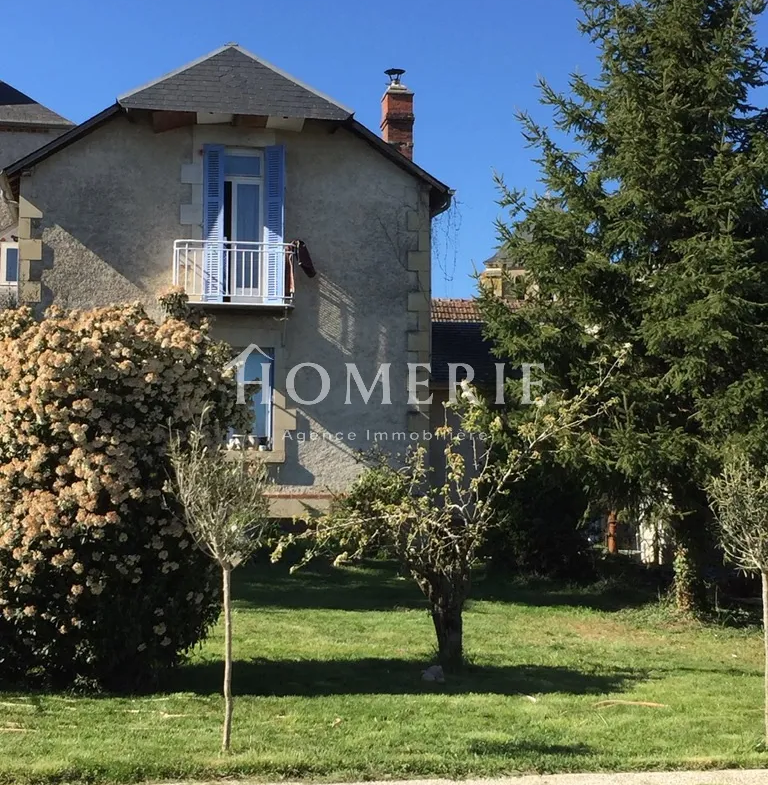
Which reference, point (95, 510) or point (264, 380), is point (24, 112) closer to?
point (264, 380)

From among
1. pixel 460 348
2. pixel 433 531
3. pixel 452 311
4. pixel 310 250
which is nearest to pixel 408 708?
pixel 433 531

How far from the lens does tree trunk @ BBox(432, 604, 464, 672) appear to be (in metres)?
8.99

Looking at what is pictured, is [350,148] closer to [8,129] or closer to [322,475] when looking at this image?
[322,475]

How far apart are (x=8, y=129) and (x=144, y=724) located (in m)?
27.8

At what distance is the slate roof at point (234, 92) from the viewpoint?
16.0m

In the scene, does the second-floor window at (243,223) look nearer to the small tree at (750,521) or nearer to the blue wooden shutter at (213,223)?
the blue wooden shutter at (213,223)

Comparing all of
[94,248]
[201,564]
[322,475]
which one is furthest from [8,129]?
[201,564]

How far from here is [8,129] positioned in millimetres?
30641

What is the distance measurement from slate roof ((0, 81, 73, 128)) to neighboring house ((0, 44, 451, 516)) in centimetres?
1513

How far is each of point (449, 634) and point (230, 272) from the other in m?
8.96

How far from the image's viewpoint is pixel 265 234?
16.5 metres

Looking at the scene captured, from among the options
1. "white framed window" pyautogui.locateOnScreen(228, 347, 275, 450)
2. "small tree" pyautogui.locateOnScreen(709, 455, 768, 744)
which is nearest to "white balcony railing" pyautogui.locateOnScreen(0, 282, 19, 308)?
"white framed window" pyautogui.locateOnScreen(228, 347, 275, 450)

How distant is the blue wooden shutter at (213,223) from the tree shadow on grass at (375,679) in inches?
318

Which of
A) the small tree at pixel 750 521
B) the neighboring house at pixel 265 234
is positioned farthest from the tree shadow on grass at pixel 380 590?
the small tree at pixel 750 521
